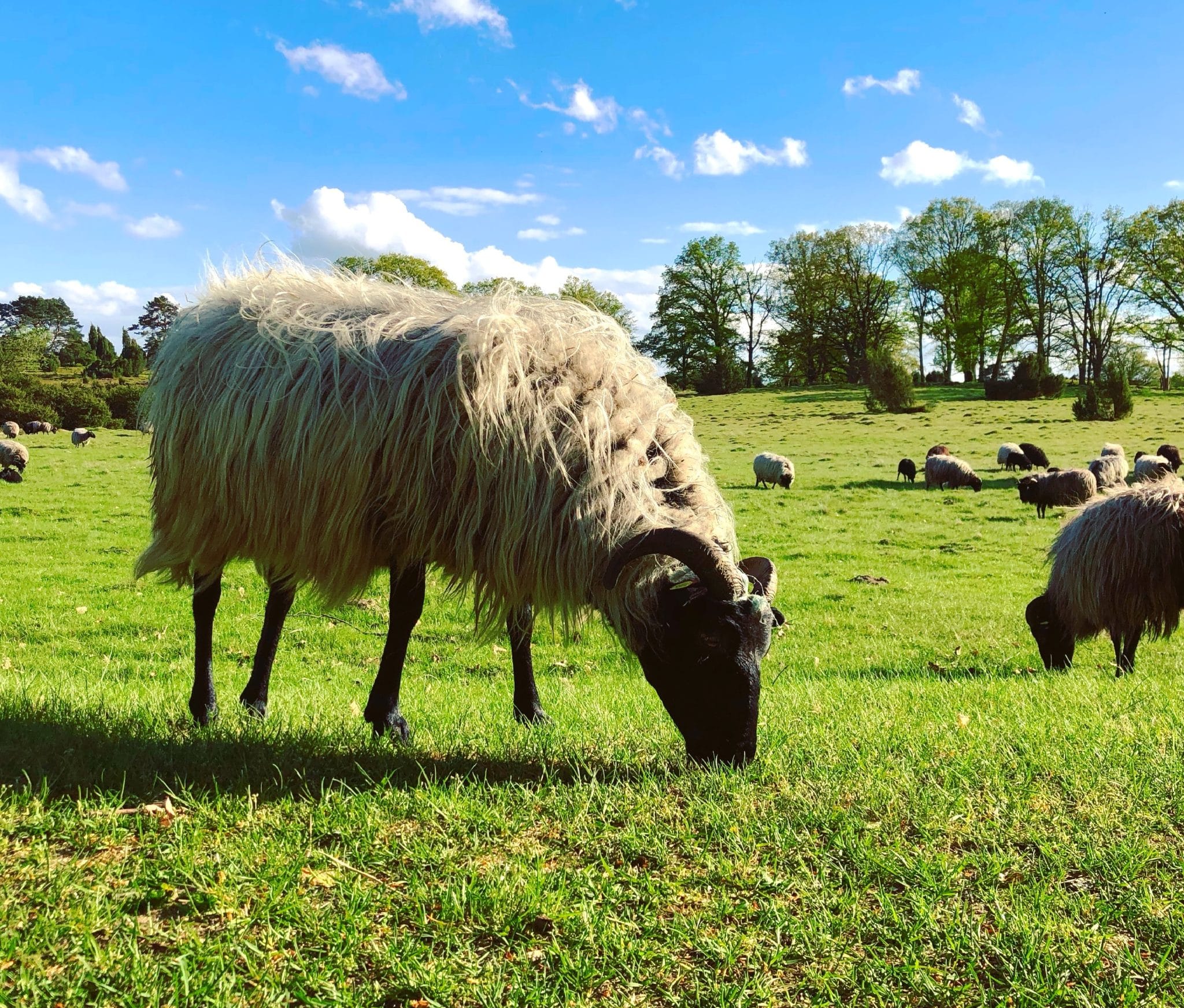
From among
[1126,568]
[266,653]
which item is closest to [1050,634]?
[1126,568]

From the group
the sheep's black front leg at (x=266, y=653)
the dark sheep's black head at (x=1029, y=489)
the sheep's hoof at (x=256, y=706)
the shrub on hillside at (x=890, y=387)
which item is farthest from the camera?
the shrub on hillside at (x=890, y=387)

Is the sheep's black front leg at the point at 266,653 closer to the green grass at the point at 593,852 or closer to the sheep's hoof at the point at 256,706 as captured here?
the sheep's hoof at the point at 256,706

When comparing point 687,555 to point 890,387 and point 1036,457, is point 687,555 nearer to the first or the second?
point 1036,457

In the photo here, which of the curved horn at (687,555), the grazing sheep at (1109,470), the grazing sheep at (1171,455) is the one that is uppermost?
the grazing sheep at (1171,455)

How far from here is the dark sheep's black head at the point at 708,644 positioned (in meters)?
4.10

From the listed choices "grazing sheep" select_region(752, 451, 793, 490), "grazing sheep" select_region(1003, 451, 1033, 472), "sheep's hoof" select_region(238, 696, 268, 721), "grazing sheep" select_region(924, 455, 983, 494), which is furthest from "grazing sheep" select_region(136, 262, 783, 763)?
"grazing sheep" select_region(1003, 451, 1033, 472)

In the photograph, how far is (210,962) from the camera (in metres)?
2.55

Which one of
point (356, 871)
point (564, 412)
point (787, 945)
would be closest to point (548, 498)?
point (564, 412)

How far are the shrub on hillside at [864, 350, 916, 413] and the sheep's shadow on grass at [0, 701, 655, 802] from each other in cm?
5457

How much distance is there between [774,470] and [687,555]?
2638 cm

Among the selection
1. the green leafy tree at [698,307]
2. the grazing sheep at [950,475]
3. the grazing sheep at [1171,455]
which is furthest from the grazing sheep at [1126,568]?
the green leafy tree at [698,307]

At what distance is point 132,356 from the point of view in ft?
248

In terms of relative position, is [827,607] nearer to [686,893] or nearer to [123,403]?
[686,893]

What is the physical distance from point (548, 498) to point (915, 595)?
1266cm
